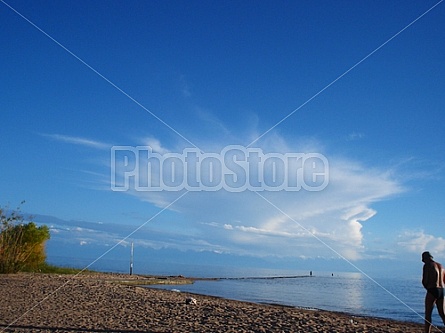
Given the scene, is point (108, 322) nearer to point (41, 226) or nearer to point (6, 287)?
point (6, 287)

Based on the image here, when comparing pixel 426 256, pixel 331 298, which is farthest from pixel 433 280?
pixel 331 298

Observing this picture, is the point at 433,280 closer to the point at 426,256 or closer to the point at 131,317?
the point at 426,256

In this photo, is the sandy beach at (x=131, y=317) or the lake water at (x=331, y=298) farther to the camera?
the lake water at (x=331, y=298)

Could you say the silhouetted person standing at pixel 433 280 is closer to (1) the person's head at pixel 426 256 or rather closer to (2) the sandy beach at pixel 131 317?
(1) the person's head at pixel 426 256

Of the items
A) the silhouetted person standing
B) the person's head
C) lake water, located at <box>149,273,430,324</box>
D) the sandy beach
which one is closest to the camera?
the silhouetted person standing

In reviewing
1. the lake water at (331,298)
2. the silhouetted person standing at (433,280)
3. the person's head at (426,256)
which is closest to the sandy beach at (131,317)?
the silhouetted person standing at (433,280)

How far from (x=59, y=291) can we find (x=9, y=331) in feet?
34.7

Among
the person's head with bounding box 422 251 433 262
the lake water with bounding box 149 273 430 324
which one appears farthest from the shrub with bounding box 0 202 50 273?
the person's head with bounding box 422 251 433 262

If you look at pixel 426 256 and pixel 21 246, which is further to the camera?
pixel 21 246

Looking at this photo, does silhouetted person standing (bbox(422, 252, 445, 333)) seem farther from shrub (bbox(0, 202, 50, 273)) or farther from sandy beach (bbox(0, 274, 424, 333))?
shrub (bbox(0, 202, 50, 273))

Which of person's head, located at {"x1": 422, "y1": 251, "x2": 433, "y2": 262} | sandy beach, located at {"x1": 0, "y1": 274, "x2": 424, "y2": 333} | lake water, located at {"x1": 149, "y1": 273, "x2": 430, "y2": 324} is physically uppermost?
person's head, located at {"x1": 422, "y1": 251, "x2": 433, "y2": 262}

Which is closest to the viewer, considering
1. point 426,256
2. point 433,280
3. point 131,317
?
point 433,280

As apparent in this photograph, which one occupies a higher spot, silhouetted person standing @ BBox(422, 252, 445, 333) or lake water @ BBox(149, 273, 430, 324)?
silhouetted person standing @ BBox(422, 252, 445, 333)

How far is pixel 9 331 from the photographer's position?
36.4ft
